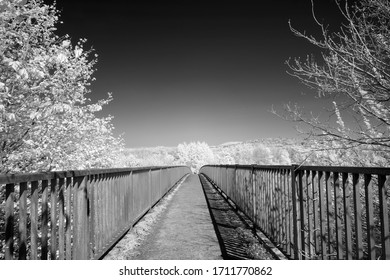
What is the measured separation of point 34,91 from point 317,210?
23.0ft

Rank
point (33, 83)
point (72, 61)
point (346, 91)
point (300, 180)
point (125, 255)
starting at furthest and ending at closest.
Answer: point (72, 61) < point (33, 83) < point (125, 255) < point (346, 91) < point (300, 180)

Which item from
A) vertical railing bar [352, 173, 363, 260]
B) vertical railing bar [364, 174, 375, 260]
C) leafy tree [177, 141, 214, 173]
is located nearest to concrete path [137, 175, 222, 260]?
vertical railing bar [352, 173, 363, 260]

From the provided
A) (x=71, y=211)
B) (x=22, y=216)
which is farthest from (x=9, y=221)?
(x=71, y=211)

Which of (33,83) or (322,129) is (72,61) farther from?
(322,129)

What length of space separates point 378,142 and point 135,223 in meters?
4.92

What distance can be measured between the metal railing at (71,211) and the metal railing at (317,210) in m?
2.50

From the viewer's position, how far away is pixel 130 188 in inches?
234

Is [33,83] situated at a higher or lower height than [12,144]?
higher

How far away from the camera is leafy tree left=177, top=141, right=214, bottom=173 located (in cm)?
10144

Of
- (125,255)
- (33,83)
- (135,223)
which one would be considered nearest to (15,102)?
(33,83)

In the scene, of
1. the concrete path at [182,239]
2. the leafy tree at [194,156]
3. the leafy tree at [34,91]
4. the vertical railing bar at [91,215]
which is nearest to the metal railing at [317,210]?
the concrete path at [182,239]

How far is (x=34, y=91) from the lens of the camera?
23.3 feet

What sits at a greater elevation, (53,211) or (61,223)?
(53,211)

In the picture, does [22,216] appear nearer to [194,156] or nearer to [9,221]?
[9,221]
